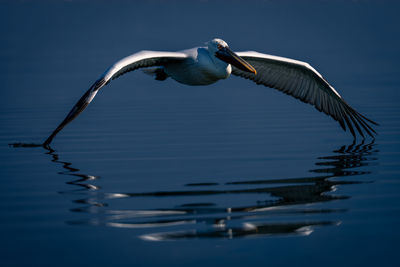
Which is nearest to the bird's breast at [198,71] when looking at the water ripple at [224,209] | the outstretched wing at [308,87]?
the outstretched wing at [308,87]

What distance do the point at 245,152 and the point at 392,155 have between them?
2.63 meters

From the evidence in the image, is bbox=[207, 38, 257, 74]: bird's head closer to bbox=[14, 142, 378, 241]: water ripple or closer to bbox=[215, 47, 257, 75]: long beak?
bbox=[215, 47, 257, 75]: long beak

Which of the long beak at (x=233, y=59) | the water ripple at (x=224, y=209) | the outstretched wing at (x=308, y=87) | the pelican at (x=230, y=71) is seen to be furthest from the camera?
the outstretched wing at (x=308, y=87)

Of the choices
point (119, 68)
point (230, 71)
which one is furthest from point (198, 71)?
point (119, 68)

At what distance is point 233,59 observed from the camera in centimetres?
1288

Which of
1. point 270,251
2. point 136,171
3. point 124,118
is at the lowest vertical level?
point 270,251

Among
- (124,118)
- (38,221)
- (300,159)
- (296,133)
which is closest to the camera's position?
(38,221)

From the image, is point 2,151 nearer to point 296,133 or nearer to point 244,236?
point 296,133

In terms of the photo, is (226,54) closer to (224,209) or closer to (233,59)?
(233,59)

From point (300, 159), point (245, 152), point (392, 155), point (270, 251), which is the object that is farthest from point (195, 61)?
point (270, 251)

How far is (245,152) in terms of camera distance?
13.0 meters

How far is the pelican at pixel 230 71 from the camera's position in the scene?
1251 centimetres

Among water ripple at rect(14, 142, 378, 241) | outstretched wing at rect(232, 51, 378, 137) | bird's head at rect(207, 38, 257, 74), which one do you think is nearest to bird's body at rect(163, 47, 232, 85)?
bird's head at rect(207, 38, 257, 74)

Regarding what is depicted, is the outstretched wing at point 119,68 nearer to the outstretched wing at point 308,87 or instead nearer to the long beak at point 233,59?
the long beak at point 233,59
